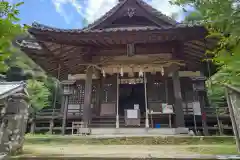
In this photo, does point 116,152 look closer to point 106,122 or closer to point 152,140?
point 152,140

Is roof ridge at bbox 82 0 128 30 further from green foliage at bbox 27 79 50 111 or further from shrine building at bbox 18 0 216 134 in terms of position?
green foliage at bbox 27 79 50 111

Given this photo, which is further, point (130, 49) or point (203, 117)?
point (203, 117)

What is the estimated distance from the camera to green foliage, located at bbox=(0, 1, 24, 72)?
170cm

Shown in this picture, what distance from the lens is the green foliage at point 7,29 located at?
170cm

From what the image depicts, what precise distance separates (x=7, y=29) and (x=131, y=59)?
24.3 feet

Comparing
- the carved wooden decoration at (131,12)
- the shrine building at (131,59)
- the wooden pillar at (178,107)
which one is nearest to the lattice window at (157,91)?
the shrine building at (131,59)

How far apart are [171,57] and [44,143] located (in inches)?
255

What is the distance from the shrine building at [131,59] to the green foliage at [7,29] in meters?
5.89

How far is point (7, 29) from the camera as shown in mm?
1759

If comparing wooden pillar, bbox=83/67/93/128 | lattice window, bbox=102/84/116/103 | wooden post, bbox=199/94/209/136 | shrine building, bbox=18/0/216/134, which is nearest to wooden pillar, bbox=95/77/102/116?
shrine building, bbox=18/0/216/134

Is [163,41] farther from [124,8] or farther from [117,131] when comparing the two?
[117,131]

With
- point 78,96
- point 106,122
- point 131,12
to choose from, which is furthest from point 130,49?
point 78,96

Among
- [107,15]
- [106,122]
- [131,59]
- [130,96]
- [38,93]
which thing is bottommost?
[106,122]

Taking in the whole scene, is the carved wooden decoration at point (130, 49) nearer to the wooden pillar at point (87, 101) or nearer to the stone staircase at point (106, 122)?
the wooden pillar at point (87, 101)
